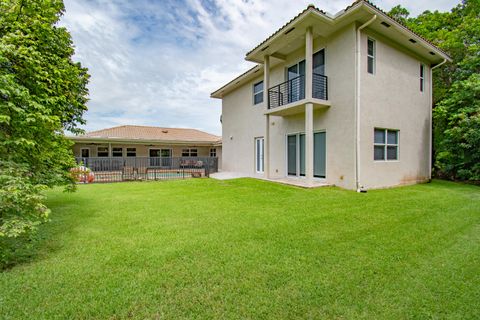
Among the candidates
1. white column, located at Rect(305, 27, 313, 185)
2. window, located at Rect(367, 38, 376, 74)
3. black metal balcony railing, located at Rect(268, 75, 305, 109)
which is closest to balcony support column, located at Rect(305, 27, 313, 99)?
white column, located at Rect(305, 27, 313, 185)

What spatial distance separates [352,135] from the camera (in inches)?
353

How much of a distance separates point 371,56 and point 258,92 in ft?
21.7

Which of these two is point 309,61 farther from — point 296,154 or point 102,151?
point 102,151

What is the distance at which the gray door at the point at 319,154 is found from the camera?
1017 centimetres

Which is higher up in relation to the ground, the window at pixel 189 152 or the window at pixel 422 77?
the window at pixel 422 77

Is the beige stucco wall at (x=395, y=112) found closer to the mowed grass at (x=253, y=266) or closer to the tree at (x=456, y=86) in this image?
the tree at (x=456, y=86)

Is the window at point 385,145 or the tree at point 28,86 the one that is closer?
the tree at point 28,86

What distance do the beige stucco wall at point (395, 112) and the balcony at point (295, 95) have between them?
5.07ft

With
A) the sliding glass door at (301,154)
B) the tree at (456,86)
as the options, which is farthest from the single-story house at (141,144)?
the tree at (456,86)

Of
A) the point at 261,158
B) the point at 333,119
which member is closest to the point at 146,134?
the point at 261,158

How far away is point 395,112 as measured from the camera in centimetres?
1030

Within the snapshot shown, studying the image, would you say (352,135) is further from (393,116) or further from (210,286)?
(210,286)

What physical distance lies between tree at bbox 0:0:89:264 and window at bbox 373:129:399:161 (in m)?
10.2

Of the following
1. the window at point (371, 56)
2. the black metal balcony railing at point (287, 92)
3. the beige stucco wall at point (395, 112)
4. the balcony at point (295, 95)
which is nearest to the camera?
the beige stucco wall at point (395, 112)
